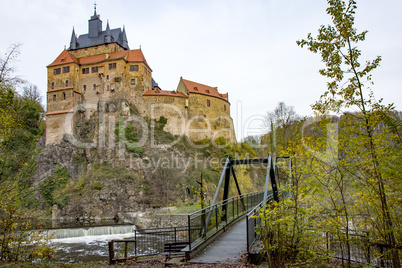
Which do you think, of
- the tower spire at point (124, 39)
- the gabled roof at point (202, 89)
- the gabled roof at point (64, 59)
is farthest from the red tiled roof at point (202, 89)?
the gabled roof at point (64, 59)

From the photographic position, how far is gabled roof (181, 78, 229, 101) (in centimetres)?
5592

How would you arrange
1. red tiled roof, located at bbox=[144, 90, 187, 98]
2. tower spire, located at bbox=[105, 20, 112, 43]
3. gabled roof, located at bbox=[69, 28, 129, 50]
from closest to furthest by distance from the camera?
red tiled roof, located at bbox=[144, 90, 187, 98] → tower spire, located at bbox=[105, 20, 112, 43] → gabled roof, located at bbox=[69, 28, 129, 50]

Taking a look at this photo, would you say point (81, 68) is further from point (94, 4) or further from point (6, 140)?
point (6, 140)

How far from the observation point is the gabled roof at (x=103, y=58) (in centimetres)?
5275

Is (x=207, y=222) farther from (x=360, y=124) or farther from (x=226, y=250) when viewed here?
(x=360, y=124)

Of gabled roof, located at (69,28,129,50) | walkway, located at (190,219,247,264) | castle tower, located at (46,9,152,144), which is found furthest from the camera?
gabled roof, located at (69,28,129,50)

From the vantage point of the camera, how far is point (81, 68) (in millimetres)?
53500

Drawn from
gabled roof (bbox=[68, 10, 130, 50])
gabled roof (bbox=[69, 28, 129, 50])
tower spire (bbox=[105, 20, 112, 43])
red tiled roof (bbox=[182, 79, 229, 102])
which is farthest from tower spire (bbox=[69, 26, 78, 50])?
red tiled roof (bbox=[182, 79, 229, 102])

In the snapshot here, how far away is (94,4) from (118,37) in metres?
10.2

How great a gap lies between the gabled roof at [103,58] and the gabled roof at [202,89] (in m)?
8.93

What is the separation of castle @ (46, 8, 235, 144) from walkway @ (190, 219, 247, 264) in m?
41.0

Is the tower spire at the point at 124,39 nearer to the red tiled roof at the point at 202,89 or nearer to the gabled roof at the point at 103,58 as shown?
the gabled roof at the point at 103,58

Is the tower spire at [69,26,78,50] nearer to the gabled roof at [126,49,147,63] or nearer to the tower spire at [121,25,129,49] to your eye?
the tower spire at [121,25,129,49]

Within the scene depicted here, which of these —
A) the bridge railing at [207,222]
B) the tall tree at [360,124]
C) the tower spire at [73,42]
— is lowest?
the bridge railing at [207,222]
